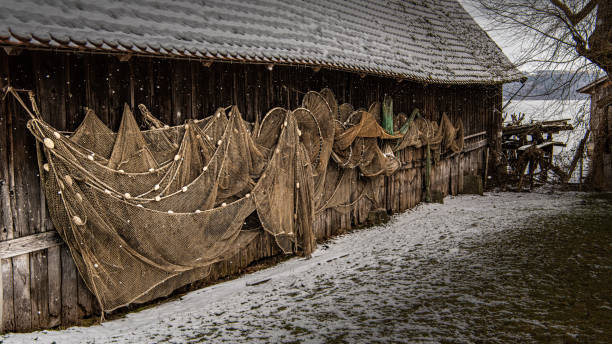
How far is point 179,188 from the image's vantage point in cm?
584

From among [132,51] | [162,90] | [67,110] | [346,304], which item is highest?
[132,51]

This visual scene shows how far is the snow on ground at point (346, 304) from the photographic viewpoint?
492 centimetres

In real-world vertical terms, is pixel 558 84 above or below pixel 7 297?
above

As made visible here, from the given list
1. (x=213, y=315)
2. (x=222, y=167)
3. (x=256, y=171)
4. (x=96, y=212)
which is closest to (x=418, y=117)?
(x=256, y=171)

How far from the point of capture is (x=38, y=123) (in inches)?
183

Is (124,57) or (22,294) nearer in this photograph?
(22,294)

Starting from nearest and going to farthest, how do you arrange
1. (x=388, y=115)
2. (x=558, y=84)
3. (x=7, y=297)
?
(x=7, y=297)
(x=388, y=115)
(x=558, y=84)

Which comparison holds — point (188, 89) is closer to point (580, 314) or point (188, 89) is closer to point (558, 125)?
point (580, 314)

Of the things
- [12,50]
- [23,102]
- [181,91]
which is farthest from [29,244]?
[181,91]

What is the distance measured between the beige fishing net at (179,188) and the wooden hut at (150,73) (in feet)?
0.73

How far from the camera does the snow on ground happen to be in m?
4.92

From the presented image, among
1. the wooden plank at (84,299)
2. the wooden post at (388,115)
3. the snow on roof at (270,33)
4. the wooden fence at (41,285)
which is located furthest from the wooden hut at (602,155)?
the wooden plank at (84,299)

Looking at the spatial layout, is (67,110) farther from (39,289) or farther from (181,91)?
(39,289)

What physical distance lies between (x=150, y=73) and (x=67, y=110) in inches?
46.0
